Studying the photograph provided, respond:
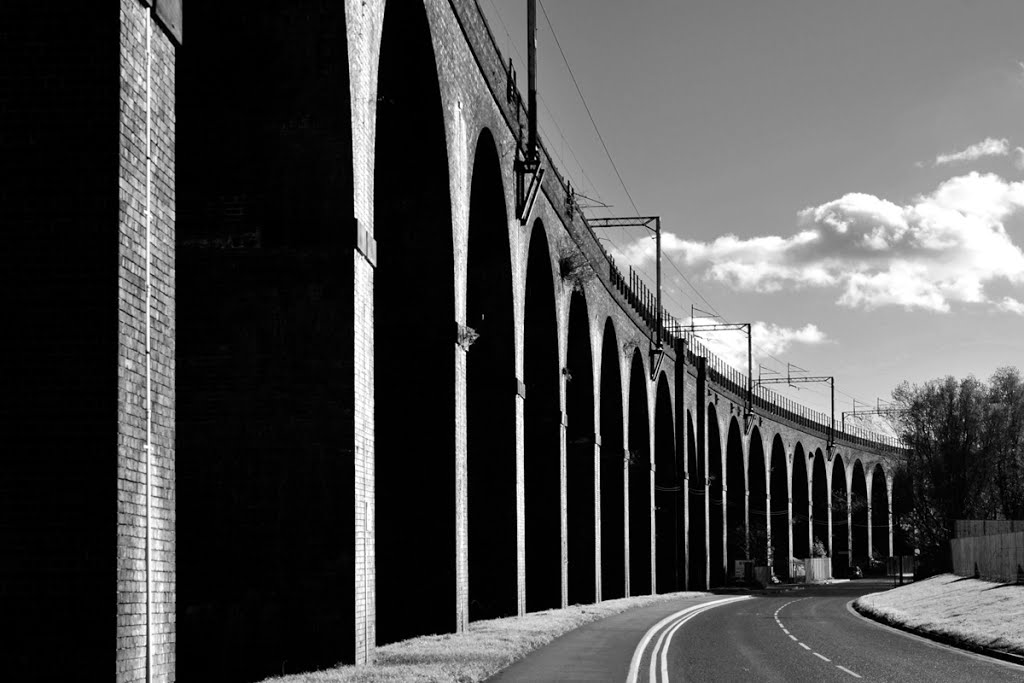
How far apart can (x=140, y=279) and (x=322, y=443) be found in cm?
722

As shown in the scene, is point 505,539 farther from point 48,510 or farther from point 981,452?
point 981,452

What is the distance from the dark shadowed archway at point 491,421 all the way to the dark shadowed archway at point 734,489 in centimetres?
5272

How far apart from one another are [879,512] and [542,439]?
344ft

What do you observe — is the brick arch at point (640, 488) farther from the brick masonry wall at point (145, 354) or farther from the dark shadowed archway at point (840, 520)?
the dark shadowed archway at point (840, 520)

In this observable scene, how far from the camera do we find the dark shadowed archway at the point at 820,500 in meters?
110

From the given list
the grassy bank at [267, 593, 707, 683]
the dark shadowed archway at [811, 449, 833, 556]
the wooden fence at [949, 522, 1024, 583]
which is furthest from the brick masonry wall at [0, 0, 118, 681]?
the dark shadowed archway at [811, 449, 833, 556]

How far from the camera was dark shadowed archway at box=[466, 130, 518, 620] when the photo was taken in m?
29.3

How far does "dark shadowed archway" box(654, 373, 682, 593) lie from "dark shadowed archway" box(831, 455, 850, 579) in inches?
2040

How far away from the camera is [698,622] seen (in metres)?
33.7

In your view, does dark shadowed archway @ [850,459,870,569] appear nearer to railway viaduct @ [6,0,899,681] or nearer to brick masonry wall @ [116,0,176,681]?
railway viaduct @ [6,0,899,681]

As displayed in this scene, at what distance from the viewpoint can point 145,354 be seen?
28.8 ft

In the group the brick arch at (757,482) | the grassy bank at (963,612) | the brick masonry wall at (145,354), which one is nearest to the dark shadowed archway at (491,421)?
the grassy bank at (963,612)

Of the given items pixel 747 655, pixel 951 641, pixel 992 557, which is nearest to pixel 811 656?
pixel 747 655

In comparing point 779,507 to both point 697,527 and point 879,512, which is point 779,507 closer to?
point 697,527
